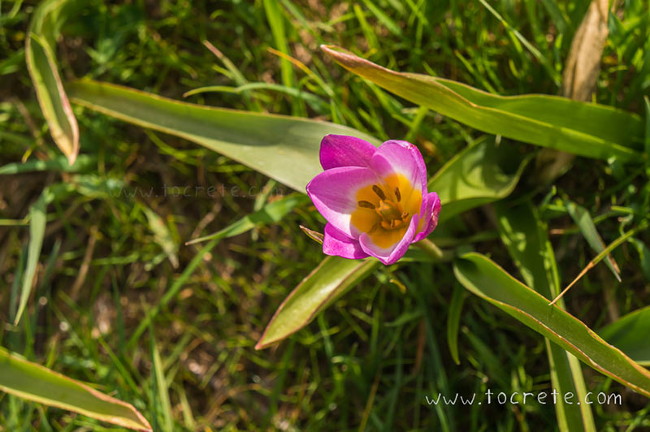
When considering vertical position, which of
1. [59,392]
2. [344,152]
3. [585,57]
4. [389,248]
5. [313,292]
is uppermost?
[585,57]

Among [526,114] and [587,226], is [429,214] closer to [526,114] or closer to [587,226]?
[526,114]

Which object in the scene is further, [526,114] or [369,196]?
[526,114]

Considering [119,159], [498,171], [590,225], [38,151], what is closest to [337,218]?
[498,171]

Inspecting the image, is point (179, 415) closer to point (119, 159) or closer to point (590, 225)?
point (119, 159)

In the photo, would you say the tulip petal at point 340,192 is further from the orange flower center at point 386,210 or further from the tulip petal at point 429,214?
the tulip petal at point 429,214

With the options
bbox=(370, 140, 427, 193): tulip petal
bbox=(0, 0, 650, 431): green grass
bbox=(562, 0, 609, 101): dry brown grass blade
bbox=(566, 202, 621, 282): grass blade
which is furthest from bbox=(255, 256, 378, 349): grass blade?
bbox=(562, 0, 609, 101): dry brown grass blade

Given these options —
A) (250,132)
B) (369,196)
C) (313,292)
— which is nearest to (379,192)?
(369,196)
